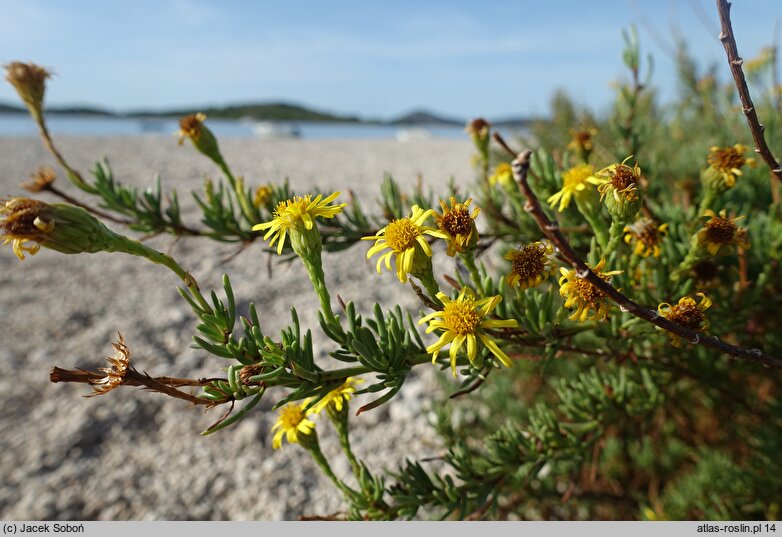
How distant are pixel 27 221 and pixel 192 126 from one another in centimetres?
74

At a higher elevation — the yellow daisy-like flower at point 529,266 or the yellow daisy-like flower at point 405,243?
the yellow daisy-like flower at point 405,243

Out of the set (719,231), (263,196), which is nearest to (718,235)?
(719,231)

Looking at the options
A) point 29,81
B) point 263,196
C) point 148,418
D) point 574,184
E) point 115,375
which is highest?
point 29,81

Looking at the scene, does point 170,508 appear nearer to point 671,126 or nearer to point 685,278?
point 685,278

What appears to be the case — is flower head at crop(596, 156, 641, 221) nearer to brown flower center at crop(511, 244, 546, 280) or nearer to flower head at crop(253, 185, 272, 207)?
brown flower center at crop(511, 244, 546, 280)

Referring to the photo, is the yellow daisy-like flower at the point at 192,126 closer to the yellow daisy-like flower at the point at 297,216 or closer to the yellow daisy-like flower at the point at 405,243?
the yellow daisy-like flower at the point at 297,216

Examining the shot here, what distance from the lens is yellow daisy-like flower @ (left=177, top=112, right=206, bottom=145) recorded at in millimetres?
1308

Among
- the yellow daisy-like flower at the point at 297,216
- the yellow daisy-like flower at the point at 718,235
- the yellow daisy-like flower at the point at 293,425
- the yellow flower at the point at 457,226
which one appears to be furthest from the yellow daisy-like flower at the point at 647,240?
the yellow daisy-like flower at the point at 293,425

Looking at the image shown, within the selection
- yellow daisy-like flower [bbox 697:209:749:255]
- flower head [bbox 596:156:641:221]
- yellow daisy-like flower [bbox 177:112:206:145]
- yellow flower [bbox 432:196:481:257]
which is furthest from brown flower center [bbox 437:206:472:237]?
yellow daisy-like flower [bbox 177:112:206:145]

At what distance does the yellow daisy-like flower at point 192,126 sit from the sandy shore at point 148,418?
343 mm

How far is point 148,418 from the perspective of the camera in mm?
2424

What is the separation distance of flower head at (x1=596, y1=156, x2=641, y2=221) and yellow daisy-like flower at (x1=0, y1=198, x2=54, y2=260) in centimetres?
74

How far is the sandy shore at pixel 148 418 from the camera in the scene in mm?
1995

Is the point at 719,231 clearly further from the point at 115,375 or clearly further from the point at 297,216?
the point at 115,375
